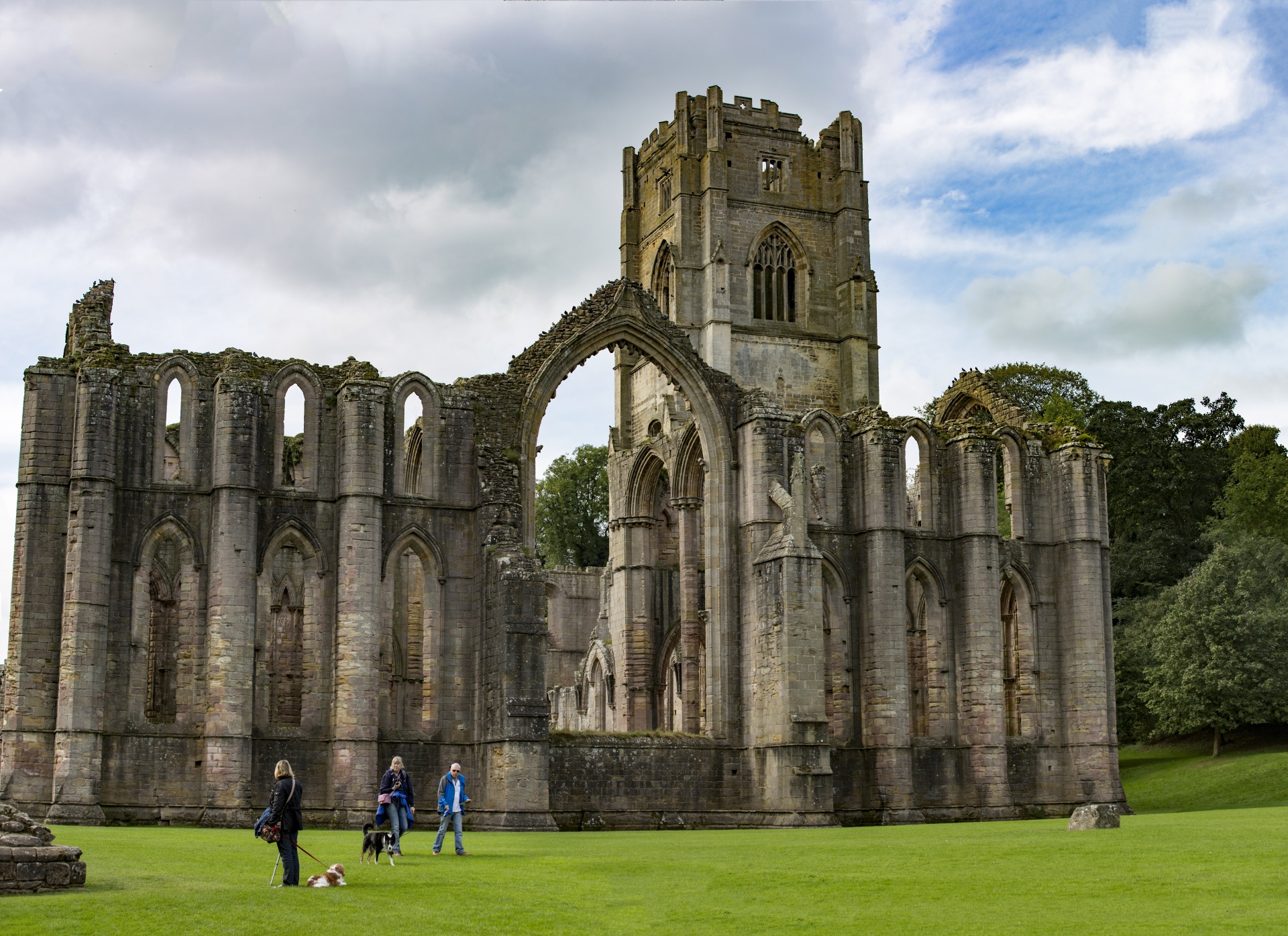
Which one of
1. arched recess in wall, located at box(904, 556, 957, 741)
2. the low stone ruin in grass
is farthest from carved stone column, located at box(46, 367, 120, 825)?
arched recess in wall, located at box(904, 556, 957, 741)

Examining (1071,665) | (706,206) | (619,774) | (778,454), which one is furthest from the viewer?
(706,206)

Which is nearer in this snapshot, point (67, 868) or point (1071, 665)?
point (67, 868)

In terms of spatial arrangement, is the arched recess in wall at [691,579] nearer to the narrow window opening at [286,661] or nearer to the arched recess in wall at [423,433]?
the arched recess in wall at [423,433]

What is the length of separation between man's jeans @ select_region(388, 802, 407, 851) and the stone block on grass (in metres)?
9.43

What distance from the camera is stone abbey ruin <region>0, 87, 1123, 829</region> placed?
26.3 meters

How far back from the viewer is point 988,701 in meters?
32.0

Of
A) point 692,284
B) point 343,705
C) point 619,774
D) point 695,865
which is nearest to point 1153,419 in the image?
point 692,284

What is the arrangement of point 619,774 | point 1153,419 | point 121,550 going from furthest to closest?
point 1153,419 → point 619,774 → point 121,550

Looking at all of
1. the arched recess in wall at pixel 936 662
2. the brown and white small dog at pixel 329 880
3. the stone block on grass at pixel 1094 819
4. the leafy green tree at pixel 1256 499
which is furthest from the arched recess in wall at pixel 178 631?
the leafy green tree at pixel 1256 499

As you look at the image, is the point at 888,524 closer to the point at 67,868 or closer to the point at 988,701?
the point at 988,701

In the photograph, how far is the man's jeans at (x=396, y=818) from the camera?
17395 millimetres

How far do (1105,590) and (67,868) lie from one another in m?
25.7

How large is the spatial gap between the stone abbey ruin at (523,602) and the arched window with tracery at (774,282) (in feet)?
86.7

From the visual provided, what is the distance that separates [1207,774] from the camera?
39031 millimetres
